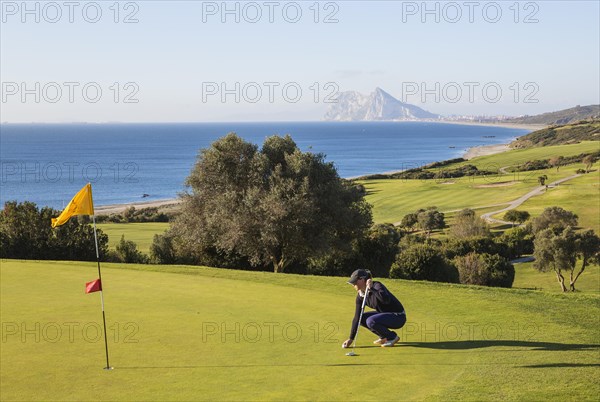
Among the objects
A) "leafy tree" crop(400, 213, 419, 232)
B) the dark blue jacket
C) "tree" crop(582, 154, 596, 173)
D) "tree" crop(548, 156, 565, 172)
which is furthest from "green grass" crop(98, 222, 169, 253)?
"tree" crop(548, 156, 565, 172)

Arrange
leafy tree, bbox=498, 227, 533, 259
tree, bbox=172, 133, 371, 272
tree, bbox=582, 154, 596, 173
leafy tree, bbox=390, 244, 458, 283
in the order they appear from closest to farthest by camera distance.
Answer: tree, bbox=172, 133, 371, 272, leafy tree, bbox=390, 244, 458, 283, leafy tree, bbox=498, 227, 533, 259, tree, bbox=582, 154, 596, 173

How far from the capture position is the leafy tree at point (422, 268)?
3112cm

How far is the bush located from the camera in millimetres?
38469

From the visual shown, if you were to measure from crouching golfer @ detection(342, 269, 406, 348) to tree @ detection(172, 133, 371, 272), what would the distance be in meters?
16.6

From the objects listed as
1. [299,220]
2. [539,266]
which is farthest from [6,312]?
[539,266]

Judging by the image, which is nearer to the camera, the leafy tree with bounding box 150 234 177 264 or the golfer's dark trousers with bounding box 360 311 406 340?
the golfer's dark trousers with bounding box 360 311 406 340

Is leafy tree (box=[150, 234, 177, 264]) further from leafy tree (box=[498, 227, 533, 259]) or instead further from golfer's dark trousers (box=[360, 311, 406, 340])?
leafy tree (box=[498, 227, 533, 259])

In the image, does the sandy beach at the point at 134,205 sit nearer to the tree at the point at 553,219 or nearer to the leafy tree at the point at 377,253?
the tree at the point at 553,219

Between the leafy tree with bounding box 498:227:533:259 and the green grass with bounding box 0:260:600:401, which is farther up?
the green grass with bounding box 0:260:600:401

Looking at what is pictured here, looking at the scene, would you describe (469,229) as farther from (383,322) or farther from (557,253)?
(383,322)

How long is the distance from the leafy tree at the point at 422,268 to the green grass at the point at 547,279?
44.1 feet

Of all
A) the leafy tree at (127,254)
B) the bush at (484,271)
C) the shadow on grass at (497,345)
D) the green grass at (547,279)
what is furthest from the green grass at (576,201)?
the shadow on grass at (497,345)

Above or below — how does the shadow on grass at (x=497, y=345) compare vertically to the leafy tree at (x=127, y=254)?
above

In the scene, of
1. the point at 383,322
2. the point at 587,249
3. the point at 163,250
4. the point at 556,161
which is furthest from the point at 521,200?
the point at 383,322
